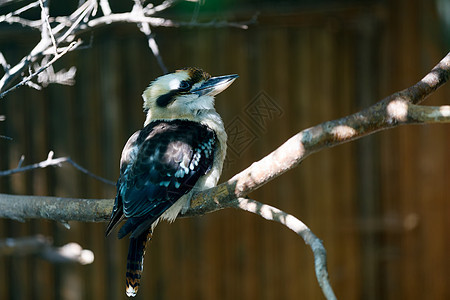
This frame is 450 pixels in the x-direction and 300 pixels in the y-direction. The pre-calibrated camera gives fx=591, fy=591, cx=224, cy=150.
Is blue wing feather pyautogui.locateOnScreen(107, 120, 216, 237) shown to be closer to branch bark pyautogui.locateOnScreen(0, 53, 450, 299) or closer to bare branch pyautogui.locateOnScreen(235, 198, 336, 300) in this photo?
branch bark pyautogui.locateOnScreen(0, 53, 450, 299)

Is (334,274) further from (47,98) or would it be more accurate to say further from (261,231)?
(47,98)

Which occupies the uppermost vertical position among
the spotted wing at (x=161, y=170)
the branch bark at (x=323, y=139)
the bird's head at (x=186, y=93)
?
the bird's head at (x=186, y=93)

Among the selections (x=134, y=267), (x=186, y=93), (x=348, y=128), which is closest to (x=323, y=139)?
(x=348, y=128)

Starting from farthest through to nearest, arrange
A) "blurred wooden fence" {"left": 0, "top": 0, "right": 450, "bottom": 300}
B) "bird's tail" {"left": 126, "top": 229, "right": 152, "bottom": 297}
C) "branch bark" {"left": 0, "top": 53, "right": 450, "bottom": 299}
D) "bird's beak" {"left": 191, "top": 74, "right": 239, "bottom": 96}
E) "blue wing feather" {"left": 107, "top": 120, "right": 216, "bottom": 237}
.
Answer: "blurred wooden fence" {"left": 0, "top": 0, "right": 450, "bottom": 300}, "bird's beak" {"left": 191, "top": 74, "right": 239, "bottom": 96}, "bird's tail" {"left": 126, "top": 229, "right": 152, "bottom": 297}, "blue wing feather" {"left": 107, "top": 120, "right": 216, "bottom": 237}, "branch bark" {"left": 0, "top": 53, "right": 450, "bottom": 299}

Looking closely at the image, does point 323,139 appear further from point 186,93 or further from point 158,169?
point 186,93

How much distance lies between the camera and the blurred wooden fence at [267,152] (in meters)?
3.24

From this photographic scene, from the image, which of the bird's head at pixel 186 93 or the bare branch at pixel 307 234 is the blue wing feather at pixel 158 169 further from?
the bare branch at pixel 307 234

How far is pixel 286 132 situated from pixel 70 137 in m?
1.28

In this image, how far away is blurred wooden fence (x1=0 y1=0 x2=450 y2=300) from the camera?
3240 millimetres

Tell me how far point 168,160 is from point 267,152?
1397mm

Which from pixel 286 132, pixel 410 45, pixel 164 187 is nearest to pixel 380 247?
pixel 286 132

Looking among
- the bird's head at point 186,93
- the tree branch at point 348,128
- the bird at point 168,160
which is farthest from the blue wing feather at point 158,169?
the tree branch at point 348,128

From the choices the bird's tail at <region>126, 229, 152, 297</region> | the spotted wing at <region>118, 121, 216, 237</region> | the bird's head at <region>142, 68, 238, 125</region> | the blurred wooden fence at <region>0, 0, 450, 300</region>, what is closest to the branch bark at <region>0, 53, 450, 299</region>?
the spotted wing at <region>118, 121, 216, 237</region>

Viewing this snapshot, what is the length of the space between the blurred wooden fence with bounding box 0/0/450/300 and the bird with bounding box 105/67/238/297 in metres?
0.71
